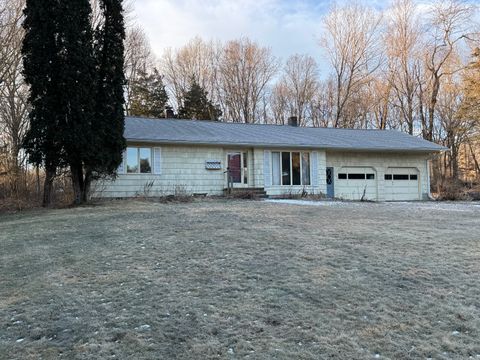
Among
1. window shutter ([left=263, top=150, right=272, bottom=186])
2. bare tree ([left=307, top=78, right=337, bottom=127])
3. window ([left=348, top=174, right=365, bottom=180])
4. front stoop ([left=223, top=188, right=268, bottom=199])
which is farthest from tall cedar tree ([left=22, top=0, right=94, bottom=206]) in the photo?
bare tree ([left=307, top=78, right=337, bottom=127])

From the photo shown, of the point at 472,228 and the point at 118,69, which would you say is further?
the point at 118,69

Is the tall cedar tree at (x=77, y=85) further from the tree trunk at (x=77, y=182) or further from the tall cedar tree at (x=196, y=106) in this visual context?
the tall cedar tree at (x=196, y=106)

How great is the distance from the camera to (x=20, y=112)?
19297 mm

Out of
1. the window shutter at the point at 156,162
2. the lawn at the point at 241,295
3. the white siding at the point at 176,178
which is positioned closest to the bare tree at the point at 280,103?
the white siding at the point at 176,178

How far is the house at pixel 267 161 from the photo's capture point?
54.0ft

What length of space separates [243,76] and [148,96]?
8693 millimetres

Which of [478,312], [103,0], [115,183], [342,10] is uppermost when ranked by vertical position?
[342,10]

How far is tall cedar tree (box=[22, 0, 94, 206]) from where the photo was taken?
12.2 m

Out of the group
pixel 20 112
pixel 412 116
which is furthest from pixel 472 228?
pixel 412 116

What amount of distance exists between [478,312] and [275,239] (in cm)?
333

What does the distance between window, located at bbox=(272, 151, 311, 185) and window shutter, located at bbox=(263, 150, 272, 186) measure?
233 mm

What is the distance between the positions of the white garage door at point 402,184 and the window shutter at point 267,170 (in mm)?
6612

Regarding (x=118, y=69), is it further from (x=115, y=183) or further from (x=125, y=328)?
(x=125, y=328)

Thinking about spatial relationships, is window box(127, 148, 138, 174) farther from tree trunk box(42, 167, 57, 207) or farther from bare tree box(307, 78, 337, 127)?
bare tree box(307, 78, 337, 127)
